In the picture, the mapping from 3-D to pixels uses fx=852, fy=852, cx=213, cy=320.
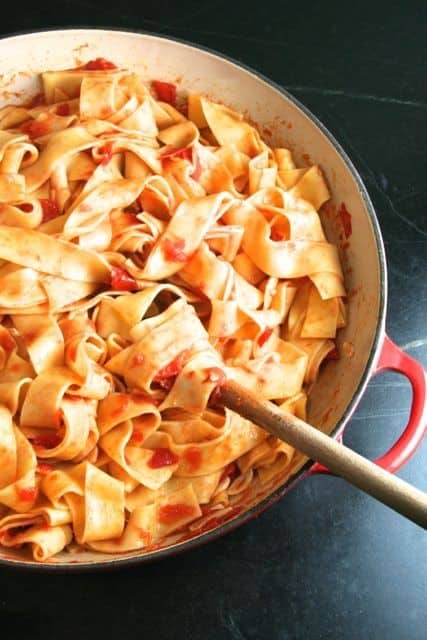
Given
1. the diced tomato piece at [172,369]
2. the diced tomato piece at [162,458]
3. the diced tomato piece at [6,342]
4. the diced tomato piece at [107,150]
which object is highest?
the diced tomato piece at [107,150]

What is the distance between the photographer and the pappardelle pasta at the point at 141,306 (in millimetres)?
2086

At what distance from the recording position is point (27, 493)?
2027mm

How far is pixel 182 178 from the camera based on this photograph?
8.09ft

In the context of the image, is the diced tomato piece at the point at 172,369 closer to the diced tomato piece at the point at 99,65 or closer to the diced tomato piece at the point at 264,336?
the diced tomato piece at the point at 264,336

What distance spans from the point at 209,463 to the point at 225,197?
0.75m

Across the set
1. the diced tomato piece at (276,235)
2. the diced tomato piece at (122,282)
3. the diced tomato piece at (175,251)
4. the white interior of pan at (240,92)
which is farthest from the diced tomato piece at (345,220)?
the diced tomato piece at (122,282)

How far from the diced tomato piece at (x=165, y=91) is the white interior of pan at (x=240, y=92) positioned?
0.08 feet

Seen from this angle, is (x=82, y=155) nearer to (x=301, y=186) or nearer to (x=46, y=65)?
(x=46, y=65)

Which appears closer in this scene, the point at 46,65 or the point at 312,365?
the point at 312,365

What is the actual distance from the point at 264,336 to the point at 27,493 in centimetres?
75

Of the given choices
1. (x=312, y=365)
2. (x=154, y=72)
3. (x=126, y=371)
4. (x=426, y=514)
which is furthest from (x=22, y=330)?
(x=426, y=514)

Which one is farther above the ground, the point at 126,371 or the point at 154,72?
the point at 154,72

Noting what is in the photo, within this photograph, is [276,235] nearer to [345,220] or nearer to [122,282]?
[345,220]

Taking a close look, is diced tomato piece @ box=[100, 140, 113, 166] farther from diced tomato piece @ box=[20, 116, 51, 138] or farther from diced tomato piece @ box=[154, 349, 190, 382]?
diced tomato piece @ box=[154, 349, 190, 382]
